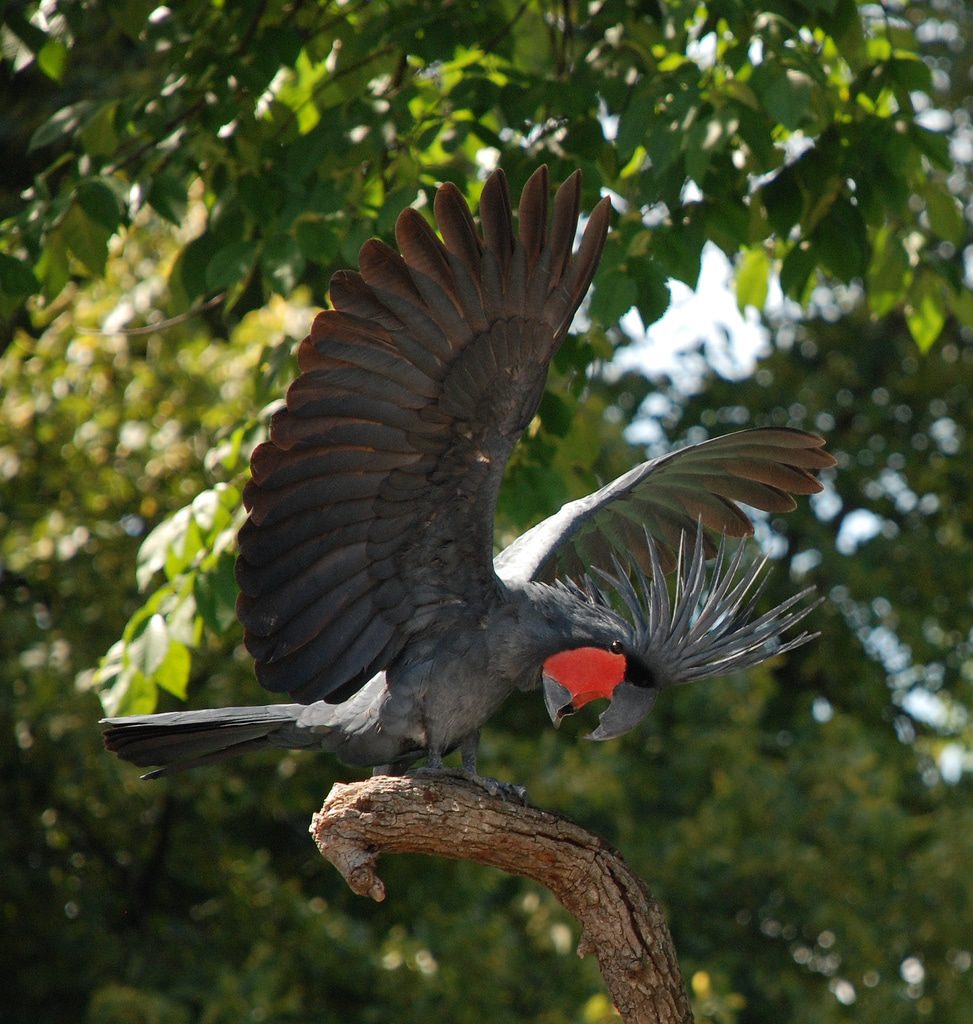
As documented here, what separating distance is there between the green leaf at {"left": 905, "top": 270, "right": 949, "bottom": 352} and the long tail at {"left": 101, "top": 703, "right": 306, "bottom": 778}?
264cm

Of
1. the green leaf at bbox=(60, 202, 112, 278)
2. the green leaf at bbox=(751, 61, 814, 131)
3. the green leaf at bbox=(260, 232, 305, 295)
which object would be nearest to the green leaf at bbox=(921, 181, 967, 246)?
the green leaf at bbox=(751, 61, 814, 131)

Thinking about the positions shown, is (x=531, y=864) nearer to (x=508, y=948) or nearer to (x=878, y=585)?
(x=508, y=948)

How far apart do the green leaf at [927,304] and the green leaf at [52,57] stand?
10.0ft

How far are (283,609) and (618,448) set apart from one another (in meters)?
5.30

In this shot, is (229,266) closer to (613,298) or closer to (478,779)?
(613,298)

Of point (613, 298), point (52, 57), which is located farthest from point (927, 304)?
point (52, 57)

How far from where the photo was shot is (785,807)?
8914mm

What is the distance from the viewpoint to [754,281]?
5141mm

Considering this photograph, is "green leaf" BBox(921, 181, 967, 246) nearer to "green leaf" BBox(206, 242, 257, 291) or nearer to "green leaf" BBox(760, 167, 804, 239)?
"green leaf" BBox(760, 167, 804, 239)

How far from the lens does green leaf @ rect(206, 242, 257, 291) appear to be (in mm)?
4141

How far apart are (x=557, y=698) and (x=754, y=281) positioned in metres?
2.16

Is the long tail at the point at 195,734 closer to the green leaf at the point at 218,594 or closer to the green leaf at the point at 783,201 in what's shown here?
the green leaf at the point at 218,594

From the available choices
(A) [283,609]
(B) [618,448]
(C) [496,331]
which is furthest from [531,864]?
(B) [618,448]

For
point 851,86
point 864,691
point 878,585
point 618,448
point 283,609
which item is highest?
point 283,609
